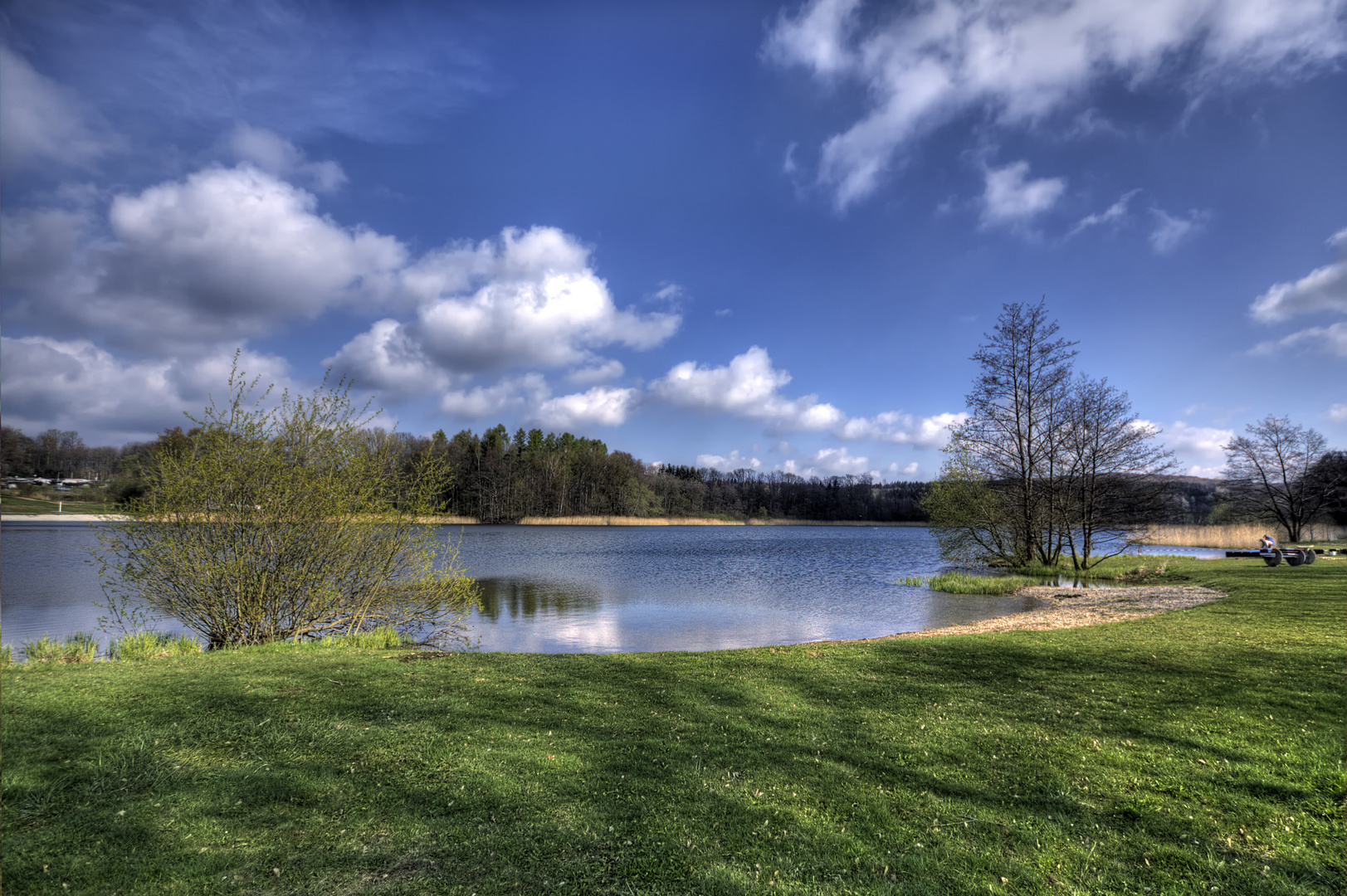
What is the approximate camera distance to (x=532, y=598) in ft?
73.2

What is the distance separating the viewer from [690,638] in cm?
1594

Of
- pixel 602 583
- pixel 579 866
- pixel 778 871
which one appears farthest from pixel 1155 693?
→ pixel 602 583

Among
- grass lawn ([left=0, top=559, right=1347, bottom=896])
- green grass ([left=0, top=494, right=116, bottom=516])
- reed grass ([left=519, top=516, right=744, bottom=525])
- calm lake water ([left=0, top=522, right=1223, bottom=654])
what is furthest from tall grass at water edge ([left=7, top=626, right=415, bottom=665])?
reed grass ([left=519, top=516, right=744, bottom=525])

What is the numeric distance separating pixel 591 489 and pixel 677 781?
98.1 metres

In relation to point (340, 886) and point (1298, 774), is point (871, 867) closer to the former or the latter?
point (340, 886)

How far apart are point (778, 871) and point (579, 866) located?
1272 millimetres

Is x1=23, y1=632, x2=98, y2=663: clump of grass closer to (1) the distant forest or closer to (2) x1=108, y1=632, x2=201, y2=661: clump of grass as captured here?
(2) x1=108, y1=632, x2=201, y2=661: clump of grass

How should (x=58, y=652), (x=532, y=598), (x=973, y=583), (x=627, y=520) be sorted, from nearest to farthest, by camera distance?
(x=58, y=652) < (x=532, y=598) < (x=973, y=583) < (x=627, y=520)

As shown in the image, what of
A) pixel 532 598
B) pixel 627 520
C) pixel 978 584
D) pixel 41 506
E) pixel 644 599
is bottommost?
pixel 978 584

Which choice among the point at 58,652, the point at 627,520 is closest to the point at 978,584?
the point at 58,652

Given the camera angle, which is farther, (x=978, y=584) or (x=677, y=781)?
(x=978, y=584)

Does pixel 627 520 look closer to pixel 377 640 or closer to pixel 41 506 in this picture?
pixel 41 506

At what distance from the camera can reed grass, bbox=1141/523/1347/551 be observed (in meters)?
39.6

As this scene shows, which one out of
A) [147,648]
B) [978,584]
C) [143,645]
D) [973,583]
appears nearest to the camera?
[147,648]
